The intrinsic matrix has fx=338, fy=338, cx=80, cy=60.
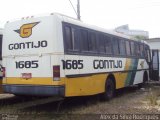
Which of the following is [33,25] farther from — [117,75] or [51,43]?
[117,75]

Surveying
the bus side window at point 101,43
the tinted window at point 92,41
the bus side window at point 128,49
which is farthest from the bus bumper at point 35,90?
the bus side window at point 128,49

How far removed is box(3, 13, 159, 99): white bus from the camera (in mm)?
→ 9984

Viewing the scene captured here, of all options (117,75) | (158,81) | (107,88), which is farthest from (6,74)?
(158,81)

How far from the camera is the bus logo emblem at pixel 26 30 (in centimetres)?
1057

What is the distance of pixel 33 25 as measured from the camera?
34.5 ft

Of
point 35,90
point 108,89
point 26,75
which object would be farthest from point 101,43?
point 35,90

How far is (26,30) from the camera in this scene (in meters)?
10.7

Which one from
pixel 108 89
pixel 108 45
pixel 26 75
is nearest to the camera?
pixel 26 75

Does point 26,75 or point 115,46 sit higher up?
point 115,46

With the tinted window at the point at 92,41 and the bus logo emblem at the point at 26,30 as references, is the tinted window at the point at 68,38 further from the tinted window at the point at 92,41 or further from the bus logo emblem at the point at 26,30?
the tinted window at the point at 92,41

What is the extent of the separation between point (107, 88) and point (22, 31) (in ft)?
14.1

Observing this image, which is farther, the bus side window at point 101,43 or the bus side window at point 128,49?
the bus side window at point 128,49

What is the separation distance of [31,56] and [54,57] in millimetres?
953

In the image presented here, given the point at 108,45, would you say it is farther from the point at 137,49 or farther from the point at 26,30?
the point at 137,49
